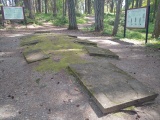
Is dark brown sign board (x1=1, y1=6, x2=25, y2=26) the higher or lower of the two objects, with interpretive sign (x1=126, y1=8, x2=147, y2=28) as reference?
higher

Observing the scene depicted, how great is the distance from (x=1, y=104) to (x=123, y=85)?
7.07 ft

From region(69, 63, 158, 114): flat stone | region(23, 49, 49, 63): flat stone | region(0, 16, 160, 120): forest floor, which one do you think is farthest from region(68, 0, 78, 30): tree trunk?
region(69, 63, 158, 114): flat stone

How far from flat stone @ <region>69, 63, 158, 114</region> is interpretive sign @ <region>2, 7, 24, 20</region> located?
1145cm

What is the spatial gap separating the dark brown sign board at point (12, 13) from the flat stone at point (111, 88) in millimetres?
11453

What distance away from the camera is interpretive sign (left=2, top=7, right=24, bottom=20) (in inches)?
539

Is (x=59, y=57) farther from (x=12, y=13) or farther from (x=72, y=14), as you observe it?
(x=12, y=13)

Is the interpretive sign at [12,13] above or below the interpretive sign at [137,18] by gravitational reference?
above

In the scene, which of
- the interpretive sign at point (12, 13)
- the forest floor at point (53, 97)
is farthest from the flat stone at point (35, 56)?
the interpretive sign at point (12, 13)

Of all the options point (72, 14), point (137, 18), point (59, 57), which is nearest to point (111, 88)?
point (59, 57)

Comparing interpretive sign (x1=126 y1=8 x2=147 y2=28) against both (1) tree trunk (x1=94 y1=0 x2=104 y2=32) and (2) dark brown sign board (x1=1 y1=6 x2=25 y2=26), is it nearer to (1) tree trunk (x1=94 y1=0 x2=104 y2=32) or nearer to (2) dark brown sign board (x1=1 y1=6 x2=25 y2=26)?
(1) tree trunk (x1=94 y1=0 x2=104 y2=32)

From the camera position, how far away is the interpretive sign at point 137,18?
8.51m

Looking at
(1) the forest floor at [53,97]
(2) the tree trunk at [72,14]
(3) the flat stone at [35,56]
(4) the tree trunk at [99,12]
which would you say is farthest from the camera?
(2) the tree trunk at [72,14]

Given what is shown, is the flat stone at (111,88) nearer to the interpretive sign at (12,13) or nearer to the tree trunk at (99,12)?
the tree trunk at (99,12)

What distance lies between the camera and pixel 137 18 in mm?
9016
